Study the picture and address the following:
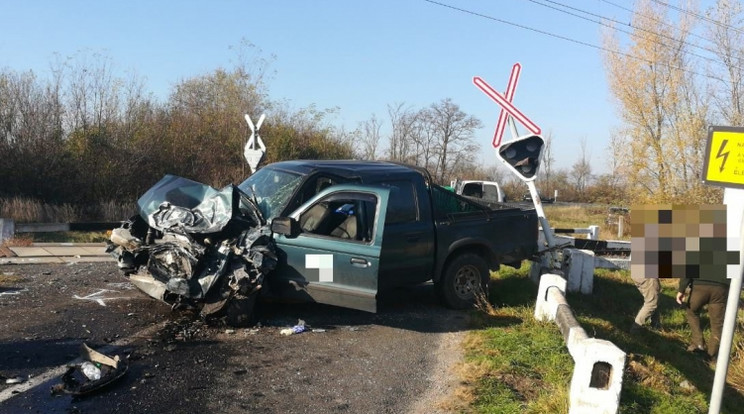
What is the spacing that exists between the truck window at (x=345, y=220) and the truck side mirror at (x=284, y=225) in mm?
337

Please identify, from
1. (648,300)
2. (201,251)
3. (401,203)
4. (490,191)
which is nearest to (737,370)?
(648,300)

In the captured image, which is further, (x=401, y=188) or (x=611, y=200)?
(x=611, y=200)

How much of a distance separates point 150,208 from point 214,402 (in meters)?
3.06

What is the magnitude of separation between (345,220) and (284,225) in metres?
0.95

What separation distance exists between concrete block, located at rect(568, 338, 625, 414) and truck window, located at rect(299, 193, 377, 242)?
3.26 metres

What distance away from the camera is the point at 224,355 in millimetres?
5609

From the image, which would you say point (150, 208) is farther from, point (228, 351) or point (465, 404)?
point (465, 404)

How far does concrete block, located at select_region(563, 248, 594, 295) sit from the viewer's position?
9594 mm

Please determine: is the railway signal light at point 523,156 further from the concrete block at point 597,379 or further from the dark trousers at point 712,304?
the concrete block at point 597,379

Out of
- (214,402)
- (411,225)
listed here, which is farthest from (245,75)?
(214,402)

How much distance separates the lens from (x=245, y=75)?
27469 millimetres

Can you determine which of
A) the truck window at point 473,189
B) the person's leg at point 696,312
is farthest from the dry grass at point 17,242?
the truck window at point 473,189

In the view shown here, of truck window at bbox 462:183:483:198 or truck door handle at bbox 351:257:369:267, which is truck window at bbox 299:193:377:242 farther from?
truck window at bbox 462:183:483:198

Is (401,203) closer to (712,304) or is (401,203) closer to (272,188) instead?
(272,188)
